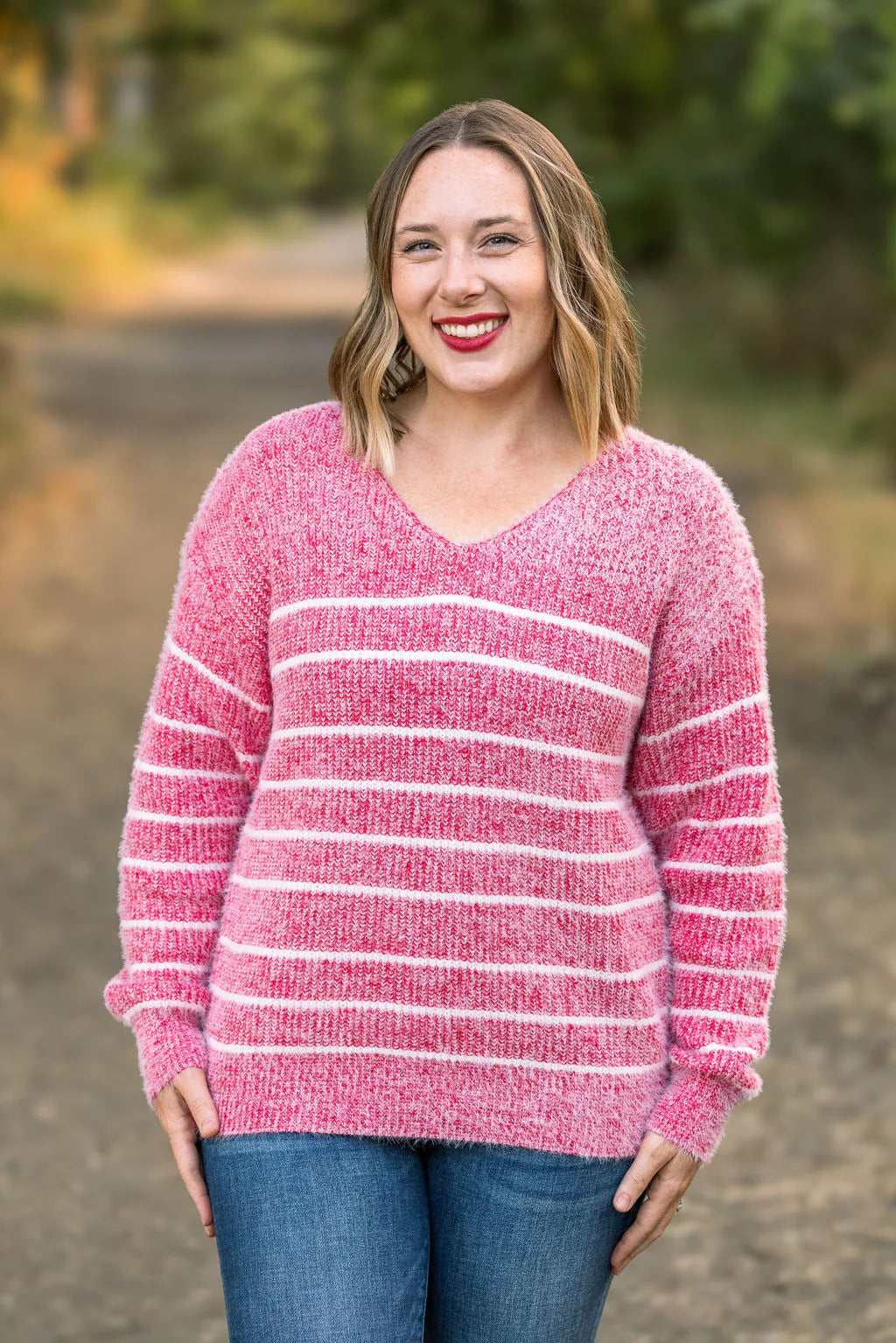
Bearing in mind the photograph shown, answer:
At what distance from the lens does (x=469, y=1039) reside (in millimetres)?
2008

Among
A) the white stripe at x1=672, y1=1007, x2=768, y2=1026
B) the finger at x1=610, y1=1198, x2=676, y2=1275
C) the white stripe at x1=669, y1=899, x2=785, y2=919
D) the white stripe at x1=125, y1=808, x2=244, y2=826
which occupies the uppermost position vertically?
the white stripe at x1=125, y1=808, x2=244, y2=826

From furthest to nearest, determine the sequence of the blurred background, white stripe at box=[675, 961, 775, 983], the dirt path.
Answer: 1. the blurred background
2. the dirt path
3. white stripe at box=[675, 961, 775, 983]

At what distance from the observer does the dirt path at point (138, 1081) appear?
12.5 feet

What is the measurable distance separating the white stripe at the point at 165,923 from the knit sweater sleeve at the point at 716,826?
1.78ft

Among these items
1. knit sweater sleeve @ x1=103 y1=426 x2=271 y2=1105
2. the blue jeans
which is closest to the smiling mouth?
knit sweater sleeve @ x1=103 y1=426 x2=271 y2=1105

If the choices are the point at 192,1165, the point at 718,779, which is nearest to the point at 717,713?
the point at 718,779

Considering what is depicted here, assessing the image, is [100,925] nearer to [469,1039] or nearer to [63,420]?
[469,1039]

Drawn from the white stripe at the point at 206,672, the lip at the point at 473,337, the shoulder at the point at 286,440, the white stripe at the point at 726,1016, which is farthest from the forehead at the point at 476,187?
the white stripe at the point at 726,1016

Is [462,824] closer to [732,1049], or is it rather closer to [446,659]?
[446,659]

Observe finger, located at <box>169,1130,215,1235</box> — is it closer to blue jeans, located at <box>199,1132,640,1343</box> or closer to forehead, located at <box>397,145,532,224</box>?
blue jeans, located at <box>199,1132,640,1343</box>

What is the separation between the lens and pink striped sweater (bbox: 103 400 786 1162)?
78.1 inches

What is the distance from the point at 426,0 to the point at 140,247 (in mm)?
15402

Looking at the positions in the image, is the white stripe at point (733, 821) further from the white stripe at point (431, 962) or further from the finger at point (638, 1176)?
the finger at point (638, 1176)

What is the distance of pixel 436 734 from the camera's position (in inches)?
77.5
